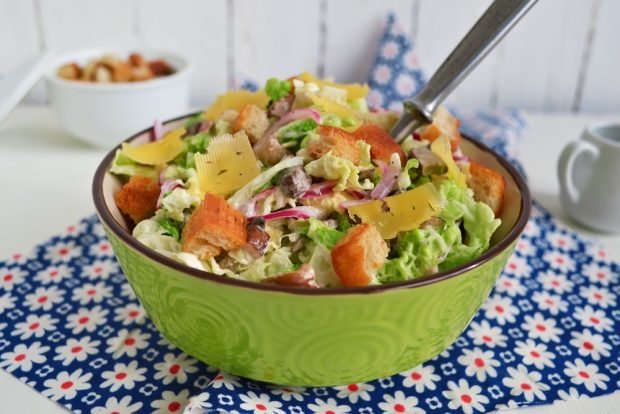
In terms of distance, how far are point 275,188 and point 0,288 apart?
0.60 m

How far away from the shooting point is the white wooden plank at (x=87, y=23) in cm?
200

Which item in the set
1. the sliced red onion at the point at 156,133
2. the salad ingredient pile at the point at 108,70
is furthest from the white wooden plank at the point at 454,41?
the sliced red onion at the point at 156,133

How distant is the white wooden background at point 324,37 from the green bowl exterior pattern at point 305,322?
115 centimetres

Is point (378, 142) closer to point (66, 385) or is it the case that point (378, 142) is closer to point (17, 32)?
point (66, 385)

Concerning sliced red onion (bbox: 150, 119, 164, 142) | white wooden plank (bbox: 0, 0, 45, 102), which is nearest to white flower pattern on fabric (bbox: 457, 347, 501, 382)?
sliced red onion (bbox: 150, 119, 164, 142)

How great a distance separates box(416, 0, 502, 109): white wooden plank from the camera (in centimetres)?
204

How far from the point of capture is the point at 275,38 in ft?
6.90

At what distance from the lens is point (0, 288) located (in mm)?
1242

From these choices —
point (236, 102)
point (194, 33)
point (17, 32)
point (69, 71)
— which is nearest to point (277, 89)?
point (236, 102)

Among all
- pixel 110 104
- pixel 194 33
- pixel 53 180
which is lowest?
pixel 53 180

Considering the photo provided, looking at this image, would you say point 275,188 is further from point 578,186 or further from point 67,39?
point 67,39

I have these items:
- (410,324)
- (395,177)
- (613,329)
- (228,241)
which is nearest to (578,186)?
(613,329)

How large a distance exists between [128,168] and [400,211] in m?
0.49

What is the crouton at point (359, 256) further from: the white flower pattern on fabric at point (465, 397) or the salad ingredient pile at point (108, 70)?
the salad ingredient pile at point (108, 70)
